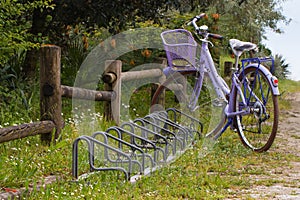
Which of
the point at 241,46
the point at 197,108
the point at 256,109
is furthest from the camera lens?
the point at 197,108

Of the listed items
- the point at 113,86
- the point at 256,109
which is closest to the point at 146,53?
the point at 113,86

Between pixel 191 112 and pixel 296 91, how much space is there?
8.93 meters

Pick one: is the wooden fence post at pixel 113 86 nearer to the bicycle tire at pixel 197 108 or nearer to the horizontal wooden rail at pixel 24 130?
the bicycle tire at pixel 197 108

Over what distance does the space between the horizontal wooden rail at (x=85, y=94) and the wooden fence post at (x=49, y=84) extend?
0.63 feet

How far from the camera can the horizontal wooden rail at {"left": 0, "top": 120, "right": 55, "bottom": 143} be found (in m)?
4.23

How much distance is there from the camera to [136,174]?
4500 millimetres

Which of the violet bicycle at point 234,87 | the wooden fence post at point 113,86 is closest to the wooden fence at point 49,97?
the wooden fence post at point 113,86

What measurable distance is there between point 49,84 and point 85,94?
822mm

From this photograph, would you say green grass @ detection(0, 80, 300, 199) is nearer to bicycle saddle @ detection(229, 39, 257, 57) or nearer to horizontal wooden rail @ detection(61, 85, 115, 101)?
horizontal wooden rail @ detection(61, 85, 115, 101)

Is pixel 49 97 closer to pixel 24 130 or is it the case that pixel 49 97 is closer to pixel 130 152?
pixel 24 130

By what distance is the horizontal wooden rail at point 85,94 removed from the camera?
5551 millimetres

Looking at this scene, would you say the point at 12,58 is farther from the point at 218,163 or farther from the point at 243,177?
the point at 243,177

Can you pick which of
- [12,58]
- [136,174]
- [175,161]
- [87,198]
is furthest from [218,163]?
[12,58]

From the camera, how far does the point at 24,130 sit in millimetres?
4559
